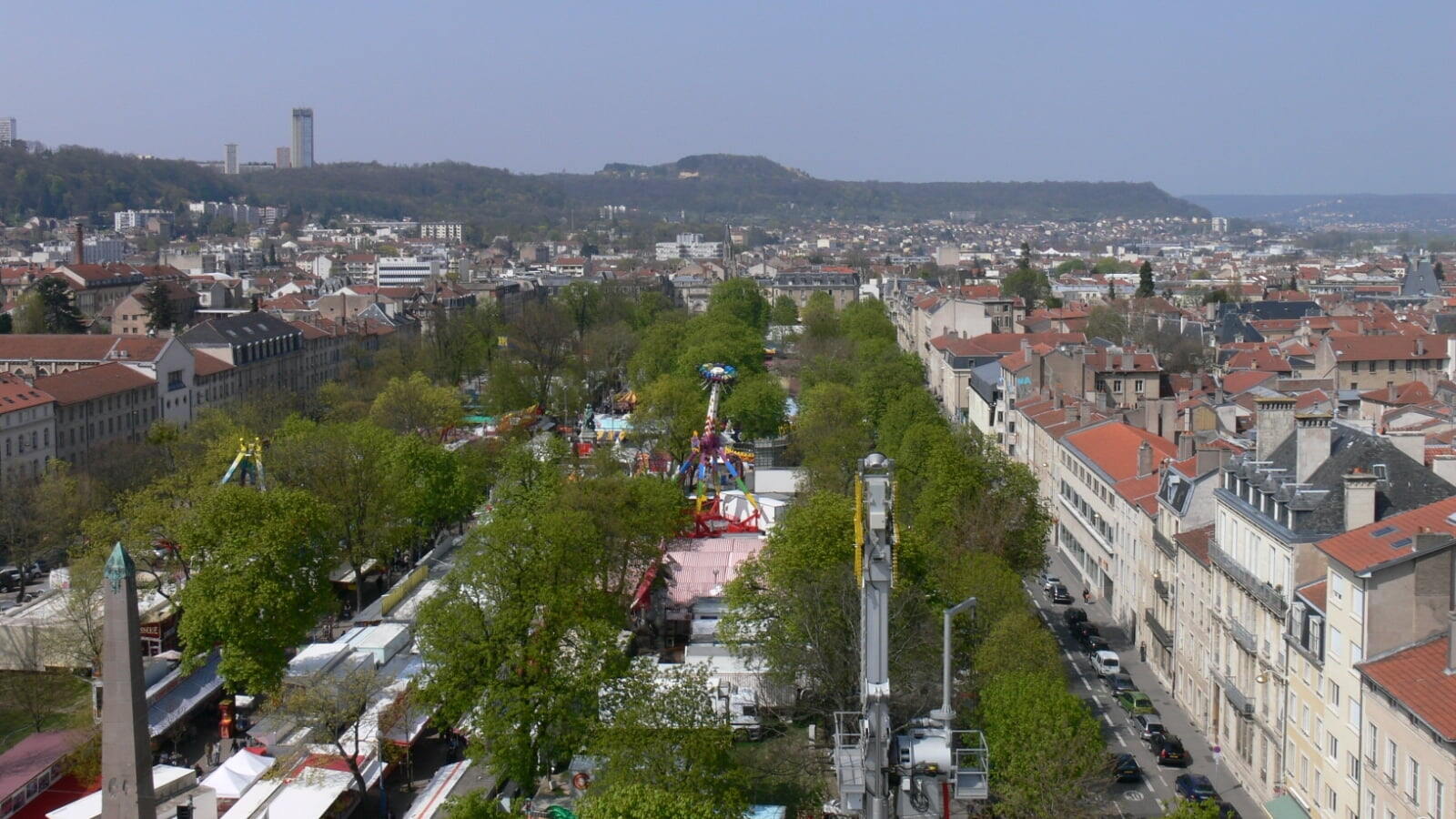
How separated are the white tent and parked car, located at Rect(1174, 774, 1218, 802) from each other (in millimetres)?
15723

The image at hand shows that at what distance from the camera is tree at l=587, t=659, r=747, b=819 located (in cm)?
2336

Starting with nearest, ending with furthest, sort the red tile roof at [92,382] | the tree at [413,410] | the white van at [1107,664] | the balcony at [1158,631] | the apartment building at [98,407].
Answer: the balcony at [1158,631] → the white van at [1107,664] → the apartment building at [98,407] → the red tile roof at [92,382] → the tree at [413,410]

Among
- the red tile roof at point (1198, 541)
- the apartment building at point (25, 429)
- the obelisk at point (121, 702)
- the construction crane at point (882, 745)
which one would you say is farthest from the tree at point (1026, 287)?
the construction crane at point (882, 745)

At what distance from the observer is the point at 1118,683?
3403 centimetres

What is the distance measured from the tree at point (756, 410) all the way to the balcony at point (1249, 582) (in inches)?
1440

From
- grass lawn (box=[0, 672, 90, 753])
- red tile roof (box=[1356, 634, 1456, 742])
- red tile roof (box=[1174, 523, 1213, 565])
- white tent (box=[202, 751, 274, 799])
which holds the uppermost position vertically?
red tile roof (box=[1356, 634, 1456, 742])

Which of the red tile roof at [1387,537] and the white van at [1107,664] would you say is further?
the white van at [1107,664]

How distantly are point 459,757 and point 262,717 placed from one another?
4483 mm

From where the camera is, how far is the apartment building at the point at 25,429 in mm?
51906

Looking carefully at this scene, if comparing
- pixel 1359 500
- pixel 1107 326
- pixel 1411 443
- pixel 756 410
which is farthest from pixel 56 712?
pixel 1107 326

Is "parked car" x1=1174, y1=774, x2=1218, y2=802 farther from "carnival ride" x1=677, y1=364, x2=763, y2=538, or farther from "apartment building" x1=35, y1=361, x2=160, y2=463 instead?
"apartment building" x1=35, y1=361, x2=160, y2=463

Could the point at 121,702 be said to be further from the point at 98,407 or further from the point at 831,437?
the point at 98,407

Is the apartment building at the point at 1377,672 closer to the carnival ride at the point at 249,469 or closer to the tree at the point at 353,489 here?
the tree at the point at 353,489

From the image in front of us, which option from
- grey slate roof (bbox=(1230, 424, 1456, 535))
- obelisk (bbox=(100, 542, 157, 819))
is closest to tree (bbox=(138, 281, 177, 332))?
obelisk (bbox=(100, 542, 157, 819))
